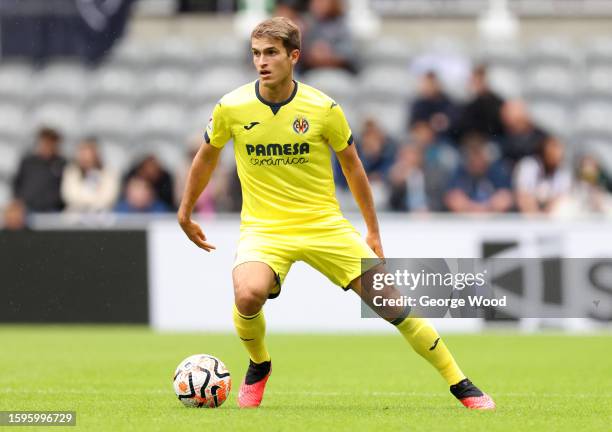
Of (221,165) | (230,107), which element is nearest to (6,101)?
(221,165)

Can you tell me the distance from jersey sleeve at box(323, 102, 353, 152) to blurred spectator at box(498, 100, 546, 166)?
27.9ft

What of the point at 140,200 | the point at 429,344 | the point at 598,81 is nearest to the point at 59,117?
the point at 140,200

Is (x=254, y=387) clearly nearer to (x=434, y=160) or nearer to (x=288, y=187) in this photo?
(x=288, y=187)

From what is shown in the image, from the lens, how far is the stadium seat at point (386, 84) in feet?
61.9

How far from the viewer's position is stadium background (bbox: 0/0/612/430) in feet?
39.0

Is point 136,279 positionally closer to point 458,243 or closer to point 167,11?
point 458,243

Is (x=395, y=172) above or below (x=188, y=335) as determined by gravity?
above

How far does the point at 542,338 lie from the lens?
45.3 feet

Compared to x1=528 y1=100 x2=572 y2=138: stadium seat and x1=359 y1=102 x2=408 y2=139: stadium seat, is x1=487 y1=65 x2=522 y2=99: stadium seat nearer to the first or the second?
x1=528 y1=100 x2=572 y2=138: stadium seat

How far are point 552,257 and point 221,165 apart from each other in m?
4.17

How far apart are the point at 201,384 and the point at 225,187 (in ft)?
27.4

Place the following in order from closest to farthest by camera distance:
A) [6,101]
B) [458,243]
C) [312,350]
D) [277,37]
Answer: [277,37]
[312,350]
[458,243]
[6,101]

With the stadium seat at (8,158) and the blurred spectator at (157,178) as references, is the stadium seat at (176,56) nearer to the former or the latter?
the stadium seat at (8,158)

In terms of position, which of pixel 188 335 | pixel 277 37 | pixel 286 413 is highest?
pixel 277 37
